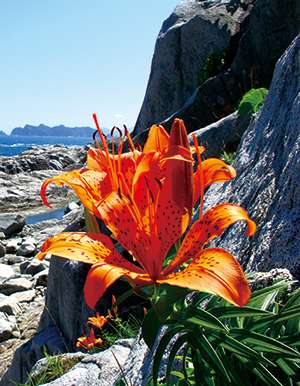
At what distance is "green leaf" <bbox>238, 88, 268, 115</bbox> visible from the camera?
10.3 feet

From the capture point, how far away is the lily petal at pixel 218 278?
1.46 ft

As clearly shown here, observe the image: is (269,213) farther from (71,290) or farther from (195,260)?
(71,290)

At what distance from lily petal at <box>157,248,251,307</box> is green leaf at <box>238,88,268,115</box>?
2.97 meters

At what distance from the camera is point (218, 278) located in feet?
1.55

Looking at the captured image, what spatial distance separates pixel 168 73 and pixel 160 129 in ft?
42.4

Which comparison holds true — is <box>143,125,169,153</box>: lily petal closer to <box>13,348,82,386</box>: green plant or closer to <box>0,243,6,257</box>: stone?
<box>13,348,82,386</box>: green plant

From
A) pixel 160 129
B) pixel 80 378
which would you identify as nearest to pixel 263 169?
pixel 160 129

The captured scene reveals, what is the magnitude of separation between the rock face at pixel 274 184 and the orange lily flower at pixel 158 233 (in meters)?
0.55

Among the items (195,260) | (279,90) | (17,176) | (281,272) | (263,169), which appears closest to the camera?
(195,260)

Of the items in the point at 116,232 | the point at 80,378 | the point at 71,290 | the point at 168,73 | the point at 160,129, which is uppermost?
the point at 168,73

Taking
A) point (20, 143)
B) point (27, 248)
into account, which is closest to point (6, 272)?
point (27, 248)

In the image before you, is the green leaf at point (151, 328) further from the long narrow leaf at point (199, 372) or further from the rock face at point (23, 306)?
the rock face at point (23, 306)

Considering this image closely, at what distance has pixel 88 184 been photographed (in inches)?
28.5

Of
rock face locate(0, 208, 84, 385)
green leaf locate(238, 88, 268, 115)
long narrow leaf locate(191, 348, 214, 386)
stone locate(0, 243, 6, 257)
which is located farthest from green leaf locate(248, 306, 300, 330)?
stone locate(0, 243, 6, 257)
